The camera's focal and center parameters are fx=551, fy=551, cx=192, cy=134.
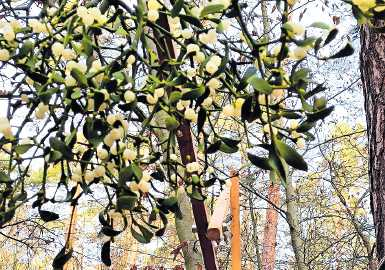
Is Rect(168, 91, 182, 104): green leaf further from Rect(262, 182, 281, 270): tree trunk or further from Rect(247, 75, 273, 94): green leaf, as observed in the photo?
Rect(262, 182, 281, 270): tree trunk

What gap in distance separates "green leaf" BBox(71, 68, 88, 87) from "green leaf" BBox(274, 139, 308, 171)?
0.53ft

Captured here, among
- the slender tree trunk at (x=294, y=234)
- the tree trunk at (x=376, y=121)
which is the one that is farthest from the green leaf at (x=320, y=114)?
the slender tree trunk at (x=294, y=234)

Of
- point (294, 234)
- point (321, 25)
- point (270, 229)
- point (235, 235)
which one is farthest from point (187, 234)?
point (270, 229)

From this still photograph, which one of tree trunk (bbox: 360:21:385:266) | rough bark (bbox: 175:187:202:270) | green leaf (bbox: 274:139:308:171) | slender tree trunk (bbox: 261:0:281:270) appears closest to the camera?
green leaf (bbox: 274:139:308:171)

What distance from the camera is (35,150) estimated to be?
1.68 ft

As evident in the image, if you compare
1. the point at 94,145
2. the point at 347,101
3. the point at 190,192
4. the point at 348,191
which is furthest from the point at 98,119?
the point at 348,191

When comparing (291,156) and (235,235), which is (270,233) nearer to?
(235,235)

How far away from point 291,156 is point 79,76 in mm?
180

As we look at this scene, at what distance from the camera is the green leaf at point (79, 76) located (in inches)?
17.4

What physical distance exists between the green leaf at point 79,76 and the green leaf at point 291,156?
0.16 metres

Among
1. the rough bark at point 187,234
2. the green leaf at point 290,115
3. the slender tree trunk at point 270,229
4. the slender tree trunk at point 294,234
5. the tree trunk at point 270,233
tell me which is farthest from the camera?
the tree trunk at point 270,233

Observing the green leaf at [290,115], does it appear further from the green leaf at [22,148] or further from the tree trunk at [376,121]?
the tree trunk at [376,121]

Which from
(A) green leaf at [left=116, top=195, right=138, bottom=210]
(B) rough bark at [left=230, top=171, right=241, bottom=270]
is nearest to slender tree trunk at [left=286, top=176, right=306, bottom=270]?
(B) rough bark at [left=230, top=171, right=241, bottom=270]

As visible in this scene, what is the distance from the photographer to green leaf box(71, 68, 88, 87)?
17.4 inches
